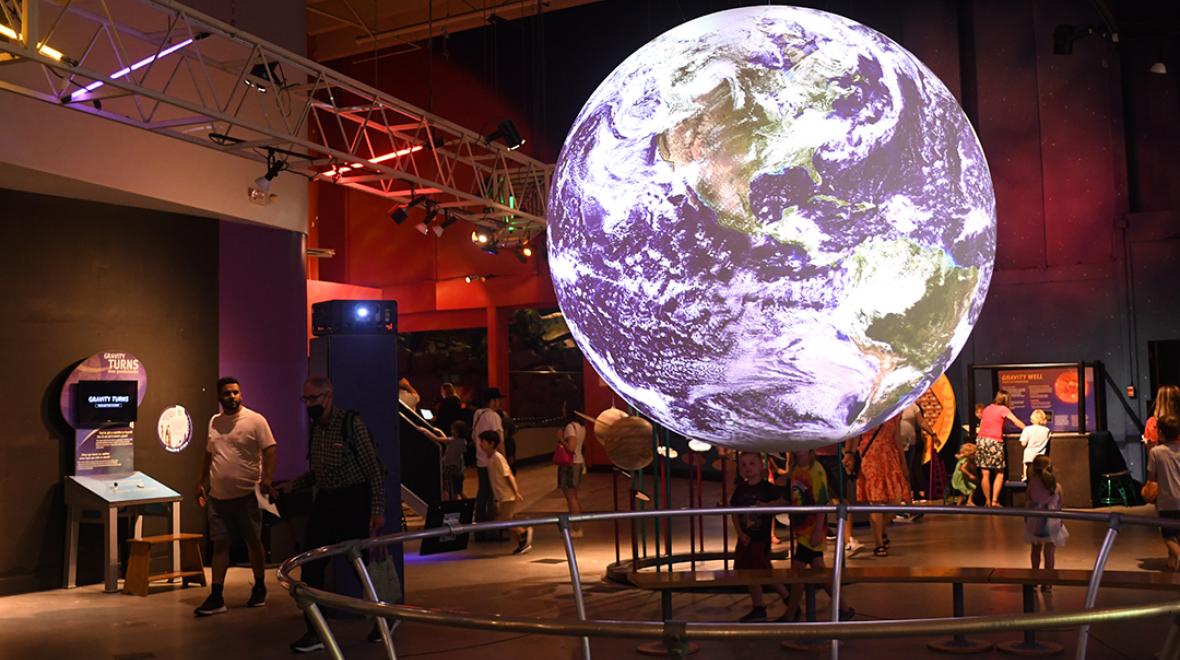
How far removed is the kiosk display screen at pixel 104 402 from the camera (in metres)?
11.1

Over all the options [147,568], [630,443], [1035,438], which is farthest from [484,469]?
[1035,438]

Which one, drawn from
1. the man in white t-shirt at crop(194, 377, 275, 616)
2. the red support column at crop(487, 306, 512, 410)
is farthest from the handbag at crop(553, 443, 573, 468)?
the red support column at crop(487, 306, 512, 410)

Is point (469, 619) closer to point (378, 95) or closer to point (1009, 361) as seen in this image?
point (378, 95)

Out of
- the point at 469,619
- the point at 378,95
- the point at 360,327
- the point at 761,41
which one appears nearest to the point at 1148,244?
the point at 378,95

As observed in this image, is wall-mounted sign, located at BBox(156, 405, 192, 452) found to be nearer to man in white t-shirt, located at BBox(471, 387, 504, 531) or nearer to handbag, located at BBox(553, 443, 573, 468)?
man in white t-shirt, located at BBox(471, 387, 504, 531)

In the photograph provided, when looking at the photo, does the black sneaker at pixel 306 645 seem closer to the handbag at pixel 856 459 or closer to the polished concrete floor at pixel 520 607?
the polished concrete floor at pixel 520 607

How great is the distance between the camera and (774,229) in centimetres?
271

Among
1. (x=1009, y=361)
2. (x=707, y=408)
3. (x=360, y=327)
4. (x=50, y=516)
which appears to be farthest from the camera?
(x=1009, y=361)

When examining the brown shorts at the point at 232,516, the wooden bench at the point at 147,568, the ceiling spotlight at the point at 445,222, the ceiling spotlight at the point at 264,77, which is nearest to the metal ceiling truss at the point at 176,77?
the ceiling spotlight at the point at 264,77

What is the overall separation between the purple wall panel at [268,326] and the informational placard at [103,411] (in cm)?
112

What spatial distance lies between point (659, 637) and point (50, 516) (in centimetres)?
1038

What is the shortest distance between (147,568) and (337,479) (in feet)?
12.6

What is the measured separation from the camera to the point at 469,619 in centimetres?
218

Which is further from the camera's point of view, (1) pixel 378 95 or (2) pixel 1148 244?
(2) pixel 1148 244
